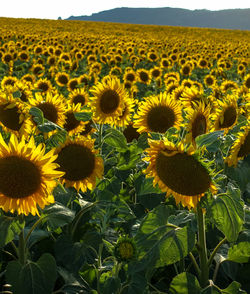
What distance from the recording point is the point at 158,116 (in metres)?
3.38

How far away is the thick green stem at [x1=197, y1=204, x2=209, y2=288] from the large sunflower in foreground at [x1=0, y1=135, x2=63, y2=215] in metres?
0.75

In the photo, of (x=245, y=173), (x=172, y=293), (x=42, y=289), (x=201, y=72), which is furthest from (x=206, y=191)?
(x=201, y=72)

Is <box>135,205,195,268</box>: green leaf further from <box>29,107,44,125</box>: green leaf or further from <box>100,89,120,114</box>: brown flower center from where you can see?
<box>100,89,120,114</box>: brown flower center

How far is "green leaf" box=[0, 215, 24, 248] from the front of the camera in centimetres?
187

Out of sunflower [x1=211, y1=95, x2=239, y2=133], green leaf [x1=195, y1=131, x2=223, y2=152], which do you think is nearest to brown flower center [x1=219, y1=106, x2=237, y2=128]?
sunflower [x1=211, y1=95, x2=239, y2=133]

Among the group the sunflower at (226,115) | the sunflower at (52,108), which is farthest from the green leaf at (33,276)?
the sunflower at (226,115)

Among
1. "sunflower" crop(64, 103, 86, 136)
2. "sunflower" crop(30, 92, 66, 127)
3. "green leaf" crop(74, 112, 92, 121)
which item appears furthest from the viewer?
"sunflower" crop(64, 103, 86, 136)

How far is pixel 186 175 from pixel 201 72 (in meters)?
12.2

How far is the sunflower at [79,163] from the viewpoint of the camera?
230cm

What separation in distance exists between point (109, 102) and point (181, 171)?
2.19m

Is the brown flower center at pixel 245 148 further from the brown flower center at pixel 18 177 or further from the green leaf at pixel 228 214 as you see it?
the brown flower center at pixel 18 177

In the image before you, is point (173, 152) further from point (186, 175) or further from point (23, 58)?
point (23, 58)

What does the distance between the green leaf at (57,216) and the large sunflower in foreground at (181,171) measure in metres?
0.60

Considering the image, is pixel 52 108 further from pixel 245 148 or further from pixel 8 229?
pixel 245 148
